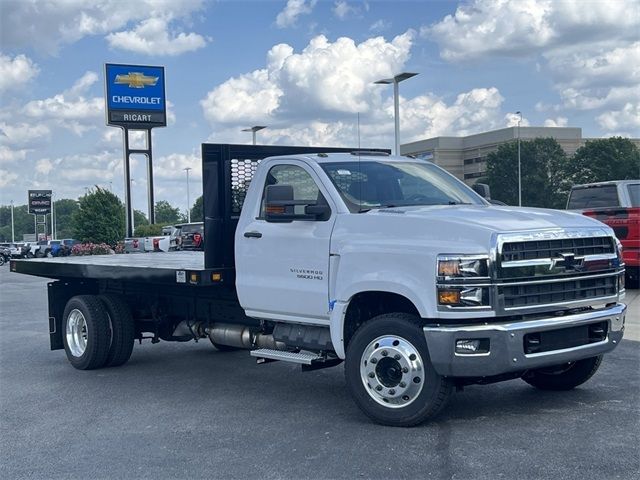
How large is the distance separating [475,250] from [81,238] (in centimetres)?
4548

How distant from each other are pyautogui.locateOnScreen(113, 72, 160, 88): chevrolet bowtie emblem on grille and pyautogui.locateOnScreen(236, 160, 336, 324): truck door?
4758cm

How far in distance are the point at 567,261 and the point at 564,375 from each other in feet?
5.27

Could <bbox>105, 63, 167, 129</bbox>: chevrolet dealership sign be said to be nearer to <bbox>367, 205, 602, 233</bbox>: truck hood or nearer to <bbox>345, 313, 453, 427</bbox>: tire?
<bbox>367, 205, 602, 233</bbox>: truck hood

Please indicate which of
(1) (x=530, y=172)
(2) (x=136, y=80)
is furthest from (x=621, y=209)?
(1) (x=530, y=172)

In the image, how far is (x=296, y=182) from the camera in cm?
710

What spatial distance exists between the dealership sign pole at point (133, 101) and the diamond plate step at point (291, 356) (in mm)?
45173

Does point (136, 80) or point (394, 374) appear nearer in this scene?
point (394, 374)

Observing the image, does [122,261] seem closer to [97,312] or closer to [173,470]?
[97,312]

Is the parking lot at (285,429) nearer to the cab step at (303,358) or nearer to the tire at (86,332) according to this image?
the tire at (86,332)

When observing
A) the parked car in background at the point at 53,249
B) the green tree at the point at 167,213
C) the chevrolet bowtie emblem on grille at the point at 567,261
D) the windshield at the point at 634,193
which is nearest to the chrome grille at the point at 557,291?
the chevrolet bowtie emblem on grille at the point at 567,261

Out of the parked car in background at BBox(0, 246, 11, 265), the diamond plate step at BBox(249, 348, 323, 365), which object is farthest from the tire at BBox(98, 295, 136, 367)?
the parked car in background at BBox(0, 246, 11, 265)

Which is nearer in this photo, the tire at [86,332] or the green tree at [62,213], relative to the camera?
the tire at [86,332]

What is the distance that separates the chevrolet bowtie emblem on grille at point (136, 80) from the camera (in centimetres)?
5238

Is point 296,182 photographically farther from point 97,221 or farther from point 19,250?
point 19,250
